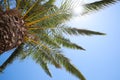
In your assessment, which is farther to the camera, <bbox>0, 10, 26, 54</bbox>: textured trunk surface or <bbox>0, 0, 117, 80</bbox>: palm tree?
<bbox>0, 0, 117, 80</bbox>: palm tree

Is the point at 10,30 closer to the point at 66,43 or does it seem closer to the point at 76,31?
the point at 76,31

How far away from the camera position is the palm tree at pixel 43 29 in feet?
28.7

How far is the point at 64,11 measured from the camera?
996cm

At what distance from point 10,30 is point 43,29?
9.12ft

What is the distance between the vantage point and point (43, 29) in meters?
10.8

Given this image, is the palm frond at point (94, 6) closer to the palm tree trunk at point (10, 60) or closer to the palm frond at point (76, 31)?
the palm frond at point (76, 31)

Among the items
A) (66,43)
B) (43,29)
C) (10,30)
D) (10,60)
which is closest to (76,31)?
(66,43)

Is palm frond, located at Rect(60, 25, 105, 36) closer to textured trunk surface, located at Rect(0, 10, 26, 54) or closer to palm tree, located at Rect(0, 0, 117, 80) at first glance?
palm tree, located at Rect(0, 0, 117, 80)

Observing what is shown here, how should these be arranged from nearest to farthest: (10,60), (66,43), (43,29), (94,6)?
(94,6) → (43,29) → (66,43) → (10,60)

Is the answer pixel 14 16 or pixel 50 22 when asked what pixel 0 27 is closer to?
pixel 14 16

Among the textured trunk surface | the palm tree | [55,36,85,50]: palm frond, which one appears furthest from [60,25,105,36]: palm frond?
the textured trunk surface

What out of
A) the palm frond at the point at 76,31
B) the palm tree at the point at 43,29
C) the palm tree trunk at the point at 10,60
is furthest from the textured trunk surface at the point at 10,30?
the palm tree trunk at the point at 10,60

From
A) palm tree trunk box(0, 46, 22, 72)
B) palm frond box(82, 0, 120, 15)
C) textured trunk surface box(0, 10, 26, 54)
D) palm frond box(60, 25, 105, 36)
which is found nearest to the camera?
textured trunk surface box(0, 10, 26, 54)

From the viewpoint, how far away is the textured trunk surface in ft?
26.2
